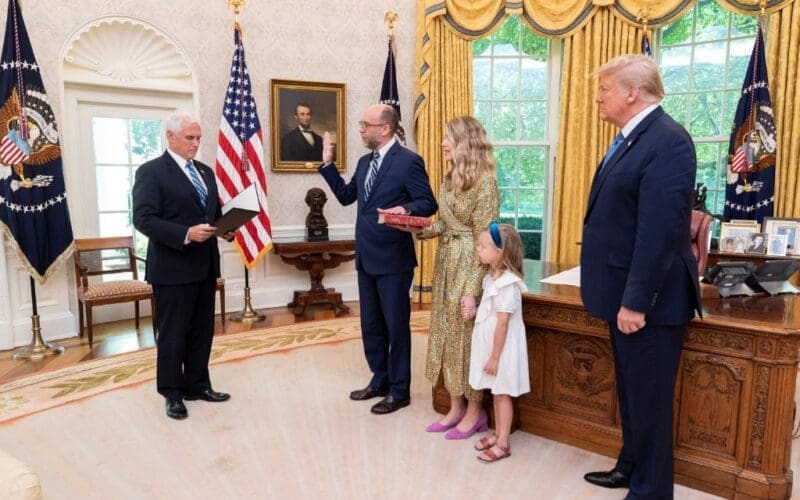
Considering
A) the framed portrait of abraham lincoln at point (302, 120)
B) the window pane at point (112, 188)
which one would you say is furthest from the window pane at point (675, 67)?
the window pane at point (112, 188)

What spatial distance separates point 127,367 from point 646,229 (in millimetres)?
3388

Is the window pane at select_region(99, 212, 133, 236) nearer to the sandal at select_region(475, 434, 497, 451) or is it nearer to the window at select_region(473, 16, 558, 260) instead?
the window at select_region(473, 16, 558, 260)

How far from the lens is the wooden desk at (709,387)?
2.06m

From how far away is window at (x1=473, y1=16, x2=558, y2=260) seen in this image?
19.5 feet

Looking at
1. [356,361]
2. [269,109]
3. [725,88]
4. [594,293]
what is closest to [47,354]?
[356,361]

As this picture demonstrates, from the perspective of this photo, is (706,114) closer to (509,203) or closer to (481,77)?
(509,203)

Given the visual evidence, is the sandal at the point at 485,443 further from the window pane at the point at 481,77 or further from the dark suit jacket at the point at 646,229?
the window pane at the point at 481,77

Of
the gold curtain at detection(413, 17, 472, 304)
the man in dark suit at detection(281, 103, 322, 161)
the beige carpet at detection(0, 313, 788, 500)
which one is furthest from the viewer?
the gold curtain at detection(413, 17, 472, 304)

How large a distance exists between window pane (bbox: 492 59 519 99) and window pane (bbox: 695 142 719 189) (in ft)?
6.31

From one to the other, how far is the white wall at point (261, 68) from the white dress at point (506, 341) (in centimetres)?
352

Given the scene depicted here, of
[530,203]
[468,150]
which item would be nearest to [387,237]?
[468,150]

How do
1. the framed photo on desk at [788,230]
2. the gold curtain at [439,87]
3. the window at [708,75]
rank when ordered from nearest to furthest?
the framed photo on desk at [788,230] → the window at [708,75] → the gold curtain at [439,87]

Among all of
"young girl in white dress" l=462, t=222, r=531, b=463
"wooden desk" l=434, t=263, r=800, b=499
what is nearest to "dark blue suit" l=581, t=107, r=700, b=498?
"wooden desk" l=434, t=263, r=800, b=499

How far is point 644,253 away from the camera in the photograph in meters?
1.76
